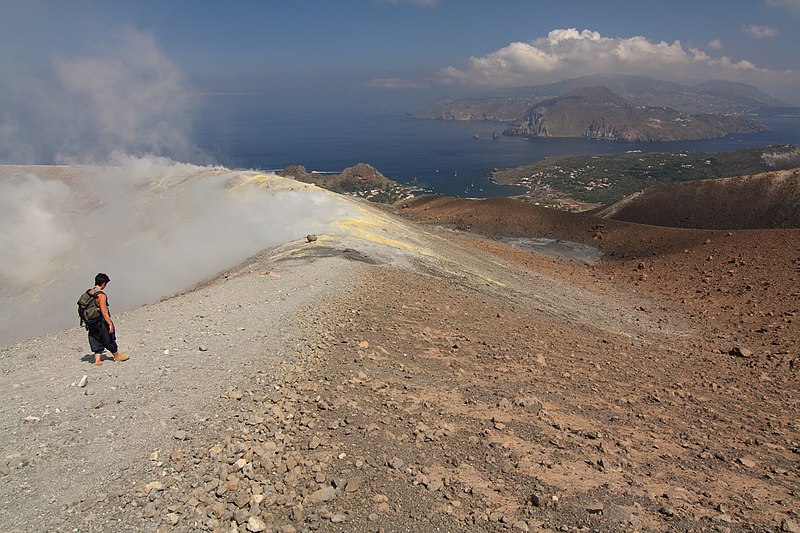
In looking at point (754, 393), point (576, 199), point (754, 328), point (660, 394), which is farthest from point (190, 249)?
point (576, 199)

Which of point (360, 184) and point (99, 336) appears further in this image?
point (360, 184)

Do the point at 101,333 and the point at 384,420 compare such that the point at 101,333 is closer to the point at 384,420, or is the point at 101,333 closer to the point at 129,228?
the point at 384,420

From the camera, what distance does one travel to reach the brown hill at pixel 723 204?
34.2 m

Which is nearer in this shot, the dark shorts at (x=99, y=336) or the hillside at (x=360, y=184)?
the dark shorts at (x=99, y=336)

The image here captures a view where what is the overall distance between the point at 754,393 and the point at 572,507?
6970 mm

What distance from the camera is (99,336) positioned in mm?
7039

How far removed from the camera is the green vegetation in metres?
101

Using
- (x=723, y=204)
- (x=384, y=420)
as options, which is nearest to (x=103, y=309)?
(x=384, y=420)

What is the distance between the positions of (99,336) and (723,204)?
4277 centimetres

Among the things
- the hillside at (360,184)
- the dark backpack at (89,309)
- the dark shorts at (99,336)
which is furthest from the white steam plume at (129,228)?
the hillside at (360,184)

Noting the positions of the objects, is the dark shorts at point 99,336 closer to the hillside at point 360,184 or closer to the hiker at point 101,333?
the hiker at point 101,333

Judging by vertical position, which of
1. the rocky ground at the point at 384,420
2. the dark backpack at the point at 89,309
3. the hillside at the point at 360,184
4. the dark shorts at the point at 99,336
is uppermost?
the hillside at the point at 360,184

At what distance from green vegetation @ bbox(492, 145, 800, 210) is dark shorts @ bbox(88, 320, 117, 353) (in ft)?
285

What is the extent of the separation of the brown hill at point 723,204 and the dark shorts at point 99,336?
39443 millimetres
